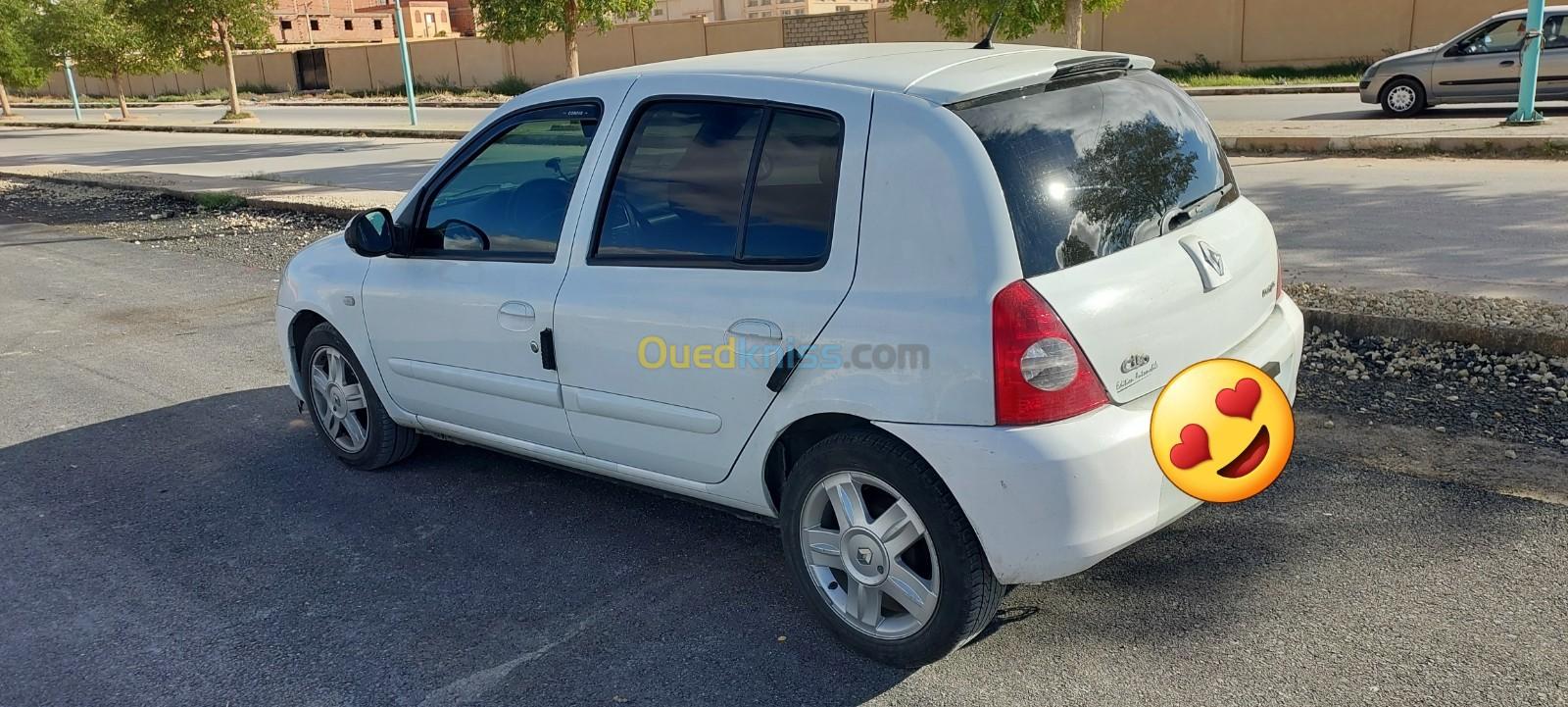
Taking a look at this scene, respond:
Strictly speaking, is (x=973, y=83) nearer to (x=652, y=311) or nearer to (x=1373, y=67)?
Result: (x=652, y=311)

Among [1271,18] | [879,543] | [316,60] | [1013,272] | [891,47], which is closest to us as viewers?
[1013,272]

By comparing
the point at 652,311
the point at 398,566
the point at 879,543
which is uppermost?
the point at 652,311

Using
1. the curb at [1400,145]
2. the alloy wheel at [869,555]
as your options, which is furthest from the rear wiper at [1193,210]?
the curb at [1400,145]

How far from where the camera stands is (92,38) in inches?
1618

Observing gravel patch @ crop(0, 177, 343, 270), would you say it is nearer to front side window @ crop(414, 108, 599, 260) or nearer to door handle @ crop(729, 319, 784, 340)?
front side window @ crop(414, 108, 599, 260)

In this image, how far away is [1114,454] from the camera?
9.59 ft

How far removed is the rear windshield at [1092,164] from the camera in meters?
3.01

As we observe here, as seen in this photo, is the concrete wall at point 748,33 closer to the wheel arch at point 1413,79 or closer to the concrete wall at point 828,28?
the concrete wall at point 828,28

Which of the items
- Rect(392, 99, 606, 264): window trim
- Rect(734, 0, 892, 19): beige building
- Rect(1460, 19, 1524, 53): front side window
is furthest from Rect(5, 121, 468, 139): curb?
Rect(734, 0, 892, 19): beige building

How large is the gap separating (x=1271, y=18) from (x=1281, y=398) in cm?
2855

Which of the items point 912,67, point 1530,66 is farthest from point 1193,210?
point 1530,66

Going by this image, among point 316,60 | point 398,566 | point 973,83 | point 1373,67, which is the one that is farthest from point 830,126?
point 316,60

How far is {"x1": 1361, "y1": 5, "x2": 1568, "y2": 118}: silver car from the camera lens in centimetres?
1570

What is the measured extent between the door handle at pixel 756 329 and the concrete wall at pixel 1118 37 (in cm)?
2243
